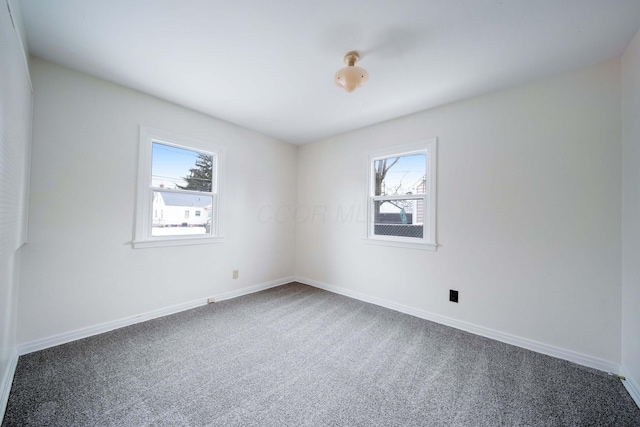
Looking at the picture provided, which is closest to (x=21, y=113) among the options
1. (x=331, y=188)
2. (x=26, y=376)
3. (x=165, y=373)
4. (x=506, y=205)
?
(x=26, y=376)

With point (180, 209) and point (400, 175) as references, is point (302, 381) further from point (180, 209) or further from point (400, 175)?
point (400, 175)

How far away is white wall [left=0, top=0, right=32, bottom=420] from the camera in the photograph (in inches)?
45.6

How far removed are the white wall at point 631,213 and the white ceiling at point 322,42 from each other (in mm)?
252

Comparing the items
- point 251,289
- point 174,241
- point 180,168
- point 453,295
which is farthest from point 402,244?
point 180,168

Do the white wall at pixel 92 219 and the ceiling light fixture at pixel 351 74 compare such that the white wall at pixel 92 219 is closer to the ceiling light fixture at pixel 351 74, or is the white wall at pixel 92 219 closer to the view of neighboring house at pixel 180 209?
the view of neighboring house at pixel 180 209

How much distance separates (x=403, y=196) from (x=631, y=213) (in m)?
1.77

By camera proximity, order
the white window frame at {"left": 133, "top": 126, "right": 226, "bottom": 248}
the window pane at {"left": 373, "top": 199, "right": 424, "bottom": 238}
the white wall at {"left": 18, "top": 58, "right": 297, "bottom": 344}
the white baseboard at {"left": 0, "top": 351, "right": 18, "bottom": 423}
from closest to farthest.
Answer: the white baseboard at {"left": 0, "top": 351, "right": 18, "bottom": 423} < the white wall at {"left": 18, "top": 58, "right": 297, "bottom": 344} < the white window frame at {"left": 133, "top": 126, "right": 226, "bottom": 248} < the window pane at {"left": 373, "top": 199, "right": 424, "bottom": 238}

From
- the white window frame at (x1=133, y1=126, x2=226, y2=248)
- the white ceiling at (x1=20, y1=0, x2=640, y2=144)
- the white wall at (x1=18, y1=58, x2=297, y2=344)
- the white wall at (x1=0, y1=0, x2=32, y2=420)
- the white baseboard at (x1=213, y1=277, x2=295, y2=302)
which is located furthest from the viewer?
the white baseboard at (x1=213, y1=277, x2=295, y2=302)

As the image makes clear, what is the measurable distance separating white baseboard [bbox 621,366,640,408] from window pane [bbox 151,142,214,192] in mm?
4088

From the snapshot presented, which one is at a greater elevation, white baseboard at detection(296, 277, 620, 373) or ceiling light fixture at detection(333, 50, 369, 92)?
ceiling light fixture at detection(333, 50, 369, 92)

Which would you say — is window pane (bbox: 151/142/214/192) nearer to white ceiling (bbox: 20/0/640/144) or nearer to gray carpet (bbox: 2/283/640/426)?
white ceiling (bbox: 20/0/640/144)

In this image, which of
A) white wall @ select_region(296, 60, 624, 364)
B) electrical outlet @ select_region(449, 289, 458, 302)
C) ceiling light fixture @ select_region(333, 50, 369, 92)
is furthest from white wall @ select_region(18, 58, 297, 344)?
electrical outlet @ select_region(449, 289, 458, 302)

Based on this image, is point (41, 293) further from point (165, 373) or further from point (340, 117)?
point (340, 117)

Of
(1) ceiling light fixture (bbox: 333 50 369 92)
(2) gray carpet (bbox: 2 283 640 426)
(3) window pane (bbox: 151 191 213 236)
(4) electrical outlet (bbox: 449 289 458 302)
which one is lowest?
(2) gray carpet (bbox: 2 283 640 426)
